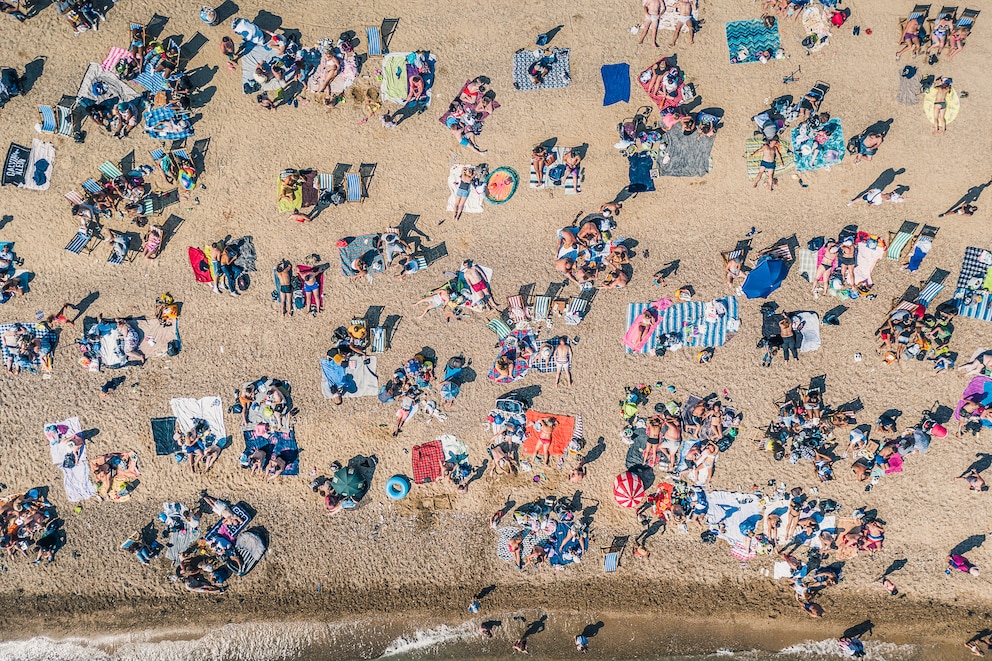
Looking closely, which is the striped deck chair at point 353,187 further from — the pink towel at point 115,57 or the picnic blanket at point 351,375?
the pink towel at point 115,57

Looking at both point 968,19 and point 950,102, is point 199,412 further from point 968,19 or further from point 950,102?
point 968,19

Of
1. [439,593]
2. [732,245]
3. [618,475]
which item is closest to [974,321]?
[732,245]

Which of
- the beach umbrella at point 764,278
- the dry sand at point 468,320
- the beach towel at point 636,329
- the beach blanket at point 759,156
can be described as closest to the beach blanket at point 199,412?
the dry sand at point 468,320

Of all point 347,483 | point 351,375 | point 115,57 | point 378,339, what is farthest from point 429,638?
point 115,57

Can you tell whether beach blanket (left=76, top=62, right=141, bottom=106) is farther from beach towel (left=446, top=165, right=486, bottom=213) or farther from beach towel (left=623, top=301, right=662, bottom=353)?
beach towel (left=623, top=301, right=662, bottom=353)

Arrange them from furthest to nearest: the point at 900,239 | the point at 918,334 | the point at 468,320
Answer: the point at 468,320
the point at 900,239
the point at 918,334

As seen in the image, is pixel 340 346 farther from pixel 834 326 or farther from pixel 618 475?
pixel 834 326

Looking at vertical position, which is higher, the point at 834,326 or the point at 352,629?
the point at 834,326
